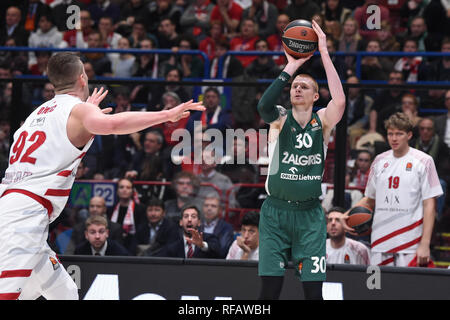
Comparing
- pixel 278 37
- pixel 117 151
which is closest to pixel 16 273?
pixel 117 151

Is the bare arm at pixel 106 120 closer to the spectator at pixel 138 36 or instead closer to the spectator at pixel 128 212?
the spectator at pixel 128 212

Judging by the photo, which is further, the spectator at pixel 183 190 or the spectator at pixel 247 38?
the spectator at pixel 247 38

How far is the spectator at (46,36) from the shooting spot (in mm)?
11484

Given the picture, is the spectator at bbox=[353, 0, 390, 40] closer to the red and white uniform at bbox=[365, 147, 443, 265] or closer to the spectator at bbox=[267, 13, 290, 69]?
the spectator at bbox=[267, 13, 290, 69]

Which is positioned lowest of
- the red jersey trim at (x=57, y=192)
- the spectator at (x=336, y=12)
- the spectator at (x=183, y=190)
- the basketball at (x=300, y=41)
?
the spectator at (x=183, y=190)

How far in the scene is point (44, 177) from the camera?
16.3 feet

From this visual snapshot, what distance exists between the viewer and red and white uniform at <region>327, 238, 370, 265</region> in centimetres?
712

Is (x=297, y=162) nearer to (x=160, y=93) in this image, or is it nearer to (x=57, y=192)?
(x=57, y=192)

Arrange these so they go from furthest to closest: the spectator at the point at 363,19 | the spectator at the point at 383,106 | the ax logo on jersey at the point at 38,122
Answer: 1. the spectator at the point at 363,19
2. the spectator at the point at 383,106
3. the ax logo on jersey at the point at 38,122

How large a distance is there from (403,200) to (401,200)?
19mm

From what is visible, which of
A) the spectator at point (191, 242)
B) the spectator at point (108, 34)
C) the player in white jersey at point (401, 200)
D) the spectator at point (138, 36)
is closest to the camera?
the player in white jersey at point (401, 200)

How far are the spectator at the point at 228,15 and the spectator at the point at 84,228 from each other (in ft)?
16.2

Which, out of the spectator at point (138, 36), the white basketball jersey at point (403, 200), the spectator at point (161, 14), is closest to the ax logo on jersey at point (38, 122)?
the white basketball jersey at point (403, 200)
